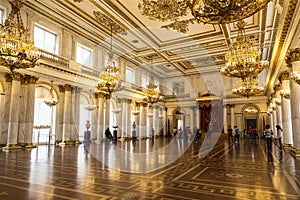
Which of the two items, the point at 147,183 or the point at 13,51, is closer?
the point at 147,183

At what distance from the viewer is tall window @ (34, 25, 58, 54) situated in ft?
29.9

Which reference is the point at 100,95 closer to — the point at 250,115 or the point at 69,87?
the point at 69,87

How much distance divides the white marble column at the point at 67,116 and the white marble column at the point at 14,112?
2.41 meters

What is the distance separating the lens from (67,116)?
10469 mm

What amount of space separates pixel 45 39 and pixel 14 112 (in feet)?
11.7

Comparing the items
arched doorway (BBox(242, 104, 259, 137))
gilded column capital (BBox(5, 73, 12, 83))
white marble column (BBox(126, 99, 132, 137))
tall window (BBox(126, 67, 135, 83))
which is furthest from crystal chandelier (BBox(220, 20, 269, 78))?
arched doorway (BBox(242, 104, 259, 137))

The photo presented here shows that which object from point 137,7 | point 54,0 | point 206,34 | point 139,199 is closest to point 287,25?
point 206,34

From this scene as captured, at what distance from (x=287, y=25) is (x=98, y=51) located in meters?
9.38

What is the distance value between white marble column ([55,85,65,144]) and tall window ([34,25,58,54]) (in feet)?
6.74

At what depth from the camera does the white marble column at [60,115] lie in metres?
10.5

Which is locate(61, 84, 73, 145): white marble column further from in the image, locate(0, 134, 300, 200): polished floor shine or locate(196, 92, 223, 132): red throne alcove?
locate(196, 92, 223, 132): red throne alcove

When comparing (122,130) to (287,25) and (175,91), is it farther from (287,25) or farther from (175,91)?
(287,25)

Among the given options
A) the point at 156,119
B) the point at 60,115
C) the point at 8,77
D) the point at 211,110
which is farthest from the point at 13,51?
the point at 211,110

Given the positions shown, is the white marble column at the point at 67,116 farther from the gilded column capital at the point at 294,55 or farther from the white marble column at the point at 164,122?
the white marble column at the point at 164,122
